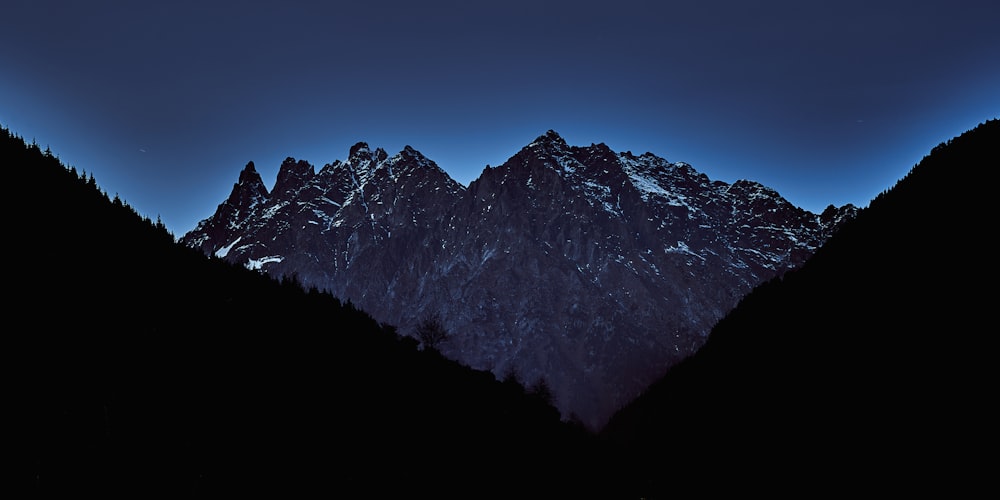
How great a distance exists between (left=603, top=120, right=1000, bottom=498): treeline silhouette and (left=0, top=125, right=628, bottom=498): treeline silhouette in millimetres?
19445

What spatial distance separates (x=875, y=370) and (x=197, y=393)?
6212cm

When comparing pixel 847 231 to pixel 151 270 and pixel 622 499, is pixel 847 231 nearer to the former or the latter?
pixel 622 499

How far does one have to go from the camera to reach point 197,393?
1421 inches

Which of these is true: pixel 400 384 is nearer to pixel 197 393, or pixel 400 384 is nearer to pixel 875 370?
pixel 197 393

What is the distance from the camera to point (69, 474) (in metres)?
25.6

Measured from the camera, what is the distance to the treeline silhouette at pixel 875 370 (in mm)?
45938

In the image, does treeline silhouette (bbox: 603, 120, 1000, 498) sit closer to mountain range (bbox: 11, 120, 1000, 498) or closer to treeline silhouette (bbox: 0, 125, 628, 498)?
mountain range (bbox: 11, 120, 1000, 498)

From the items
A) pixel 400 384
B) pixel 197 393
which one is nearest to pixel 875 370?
pixel 400 384

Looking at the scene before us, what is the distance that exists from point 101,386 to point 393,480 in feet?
59.1

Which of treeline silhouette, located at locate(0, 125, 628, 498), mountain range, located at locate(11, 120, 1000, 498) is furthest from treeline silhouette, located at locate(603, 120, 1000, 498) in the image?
treeline silhouette, located at locate(0, 125, 628, 498)

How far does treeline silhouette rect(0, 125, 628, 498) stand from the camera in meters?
28.2

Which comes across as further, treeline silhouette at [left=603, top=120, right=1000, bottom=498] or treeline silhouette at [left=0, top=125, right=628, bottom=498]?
treeline silhouette at [left=603, top=120, right=1000, bottom=498]

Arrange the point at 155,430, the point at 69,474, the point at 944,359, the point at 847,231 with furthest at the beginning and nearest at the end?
the point at 847,231
the point at 944,359
the point at 155,430
the point at 69,474

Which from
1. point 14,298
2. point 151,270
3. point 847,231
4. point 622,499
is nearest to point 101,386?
point 14,298
